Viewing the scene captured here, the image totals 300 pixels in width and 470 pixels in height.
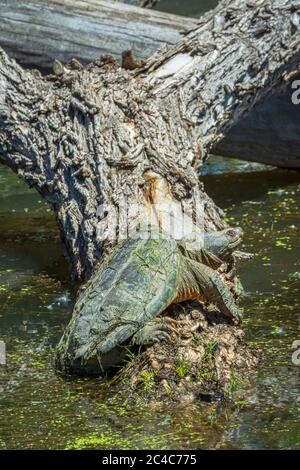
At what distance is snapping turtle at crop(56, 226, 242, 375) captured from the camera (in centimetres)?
462

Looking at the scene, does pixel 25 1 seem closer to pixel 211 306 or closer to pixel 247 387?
pixel 211 306

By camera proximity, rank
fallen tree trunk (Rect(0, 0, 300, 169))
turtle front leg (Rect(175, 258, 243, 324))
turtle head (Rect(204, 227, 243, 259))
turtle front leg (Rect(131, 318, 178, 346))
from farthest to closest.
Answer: fallen tree trunk (Rect(0, 0, 300, 169)) → turtle head (Rect(204, 227, 243, 259)) → turtle front leg (Rect(175, 258, 243, 324)) → turtle front leg (Rect(131, 318, 178, 346))

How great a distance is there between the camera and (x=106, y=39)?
7.94 meters

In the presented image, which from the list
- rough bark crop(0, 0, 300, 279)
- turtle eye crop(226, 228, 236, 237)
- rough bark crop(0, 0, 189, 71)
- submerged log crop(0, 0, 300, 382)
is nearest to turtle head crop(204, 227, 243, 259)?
turtle eye crop(226, 228, 236, 237)

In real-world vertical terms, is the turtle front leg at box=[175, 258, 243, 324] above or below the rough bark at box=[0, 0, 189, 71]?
below

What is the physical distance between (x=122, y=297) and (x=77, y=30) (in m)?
3.70

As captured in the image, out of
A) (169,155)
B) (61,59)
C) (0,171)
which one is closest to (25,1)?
(61,59)

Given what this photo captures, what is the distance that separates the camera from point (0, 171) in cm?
891

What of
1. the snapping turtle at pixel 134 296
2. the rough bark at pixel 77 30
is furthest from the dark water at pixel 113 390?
the rough bark at pixel 77 30

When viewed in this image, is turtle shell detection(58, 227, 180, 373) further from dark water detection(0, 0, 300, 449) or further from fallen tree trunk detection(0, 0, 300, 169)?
fallen tree trunk detection(0, 0, 300, 169)

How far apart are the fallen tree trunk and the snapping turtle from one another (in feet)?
9.61

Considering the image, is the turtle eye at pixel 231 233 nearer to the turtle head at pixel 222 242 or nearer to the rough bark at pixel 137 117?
the turtle head at pixel 222 242

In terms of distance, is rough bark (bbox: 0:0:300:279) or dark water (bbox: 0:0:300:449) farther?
rough bark (bbox: 0:0:300:279)

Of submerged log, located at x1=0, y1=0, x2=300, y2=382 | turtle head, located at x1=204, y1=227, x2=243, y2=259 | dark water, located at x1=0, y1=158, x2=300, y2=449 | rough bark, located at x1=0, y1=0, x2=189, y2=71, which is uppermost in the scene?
rough bark, located at x1=0, y1=0, x2=189, y2=71
